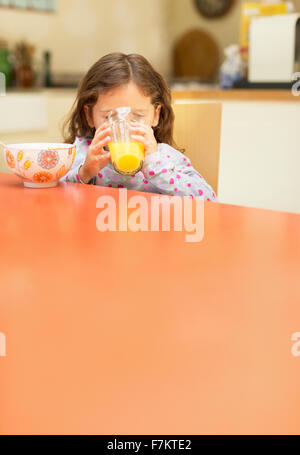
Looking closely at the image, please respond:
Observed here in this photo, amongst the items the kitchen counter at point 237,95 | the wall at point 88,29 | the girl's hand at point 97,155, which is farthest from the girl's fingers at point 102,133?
the wall at point 88,29

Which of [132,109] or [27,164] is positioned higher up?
[132,109]

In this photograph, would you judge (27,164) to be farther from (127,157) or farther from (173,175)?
(173,175)

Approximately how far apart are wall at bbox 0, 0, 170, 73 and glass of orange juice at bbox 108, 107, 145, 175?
340 cm

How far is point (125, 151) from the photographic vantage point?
0.92 meters

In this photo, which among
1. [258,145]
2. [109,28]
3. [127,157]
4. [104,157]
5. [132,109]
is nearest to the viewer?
[127,157]

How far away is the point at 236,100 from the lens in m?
2.43

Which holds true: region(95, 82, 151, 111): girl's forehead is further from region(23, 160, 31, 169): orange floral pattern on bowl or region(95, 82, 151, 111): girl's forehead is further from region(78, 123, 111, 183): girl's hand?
region(23, 160, 31, 169): orange floral pattern on bowl

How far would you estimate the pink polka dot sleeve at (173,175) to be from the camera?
3.45 feet

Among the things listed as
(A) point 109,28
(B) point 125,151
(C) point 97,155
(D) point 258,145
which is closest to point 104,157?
(C) point 97,155

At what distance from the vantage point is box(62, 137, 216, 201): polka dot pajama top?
1.06 meters

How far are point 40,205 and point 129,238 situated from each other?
0.23 meters

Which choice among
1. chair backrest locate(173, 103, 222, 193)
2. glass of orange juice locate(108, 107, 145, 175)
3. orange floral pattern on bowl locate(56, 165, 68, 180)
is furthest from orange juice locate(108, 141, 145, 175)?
chair backrest locate(173, 103, 222, 193)

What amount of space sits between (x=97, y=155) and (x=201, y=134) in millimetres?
346

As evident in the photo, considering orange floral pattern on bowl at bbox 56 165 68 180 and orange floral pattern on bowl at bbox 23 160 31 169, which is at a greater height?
orange floral pattern on bowl at bbox 23 160 31 169
